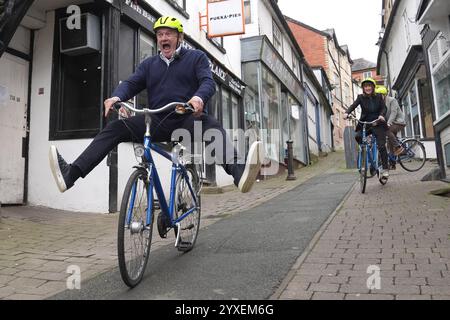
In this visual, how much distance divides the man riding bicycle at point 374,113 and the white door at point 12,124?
582 centimetres

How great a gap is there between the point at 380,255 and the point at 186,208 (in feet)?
5.64

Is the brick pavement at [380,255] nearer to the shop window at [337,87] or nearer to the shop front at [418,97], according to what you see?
the shop front at [418,97]

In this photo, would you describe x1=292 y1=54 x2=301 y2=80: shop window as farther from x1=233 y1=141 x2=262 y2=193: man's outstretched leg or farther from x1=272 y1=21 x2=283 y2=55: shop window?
x1=233 y1=141 x2=262 y2=193: man's outstretched leg

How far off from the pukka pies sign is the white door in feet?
17.7

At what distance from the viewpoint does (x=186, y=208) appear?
3902 millimetres

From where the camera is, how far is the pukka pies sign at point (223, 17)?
37.3ft

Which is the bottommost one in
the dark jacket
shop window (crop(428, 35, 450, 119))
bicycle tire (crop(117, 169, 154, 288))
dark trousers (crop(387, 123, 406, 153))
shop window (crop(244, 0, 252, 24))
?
bicycle tire (crop(117, 169, 154, 288))

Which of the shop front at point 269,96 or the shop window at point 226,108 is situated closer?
the shop window at point 226,108

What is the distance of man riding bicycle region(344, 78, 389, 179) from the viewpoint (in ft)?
25.9

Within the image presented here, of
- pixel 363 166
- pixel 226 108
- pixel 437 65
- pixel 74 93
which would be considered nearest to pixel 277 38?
pixel 226 108

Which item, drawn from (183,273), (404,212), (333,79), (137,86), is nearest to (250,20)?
(404,212)

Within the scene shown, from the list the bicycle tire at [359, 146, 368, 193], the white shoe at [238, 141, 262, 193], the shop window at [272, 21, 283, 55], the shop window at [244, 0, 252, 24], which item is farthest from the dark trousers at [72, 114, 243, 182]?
the shop window at [272, 21, 283, 55]

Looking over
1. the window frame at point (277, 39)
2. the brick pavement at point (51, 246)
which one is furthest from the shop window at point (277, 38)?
the brick pavement at point (51, 246)
